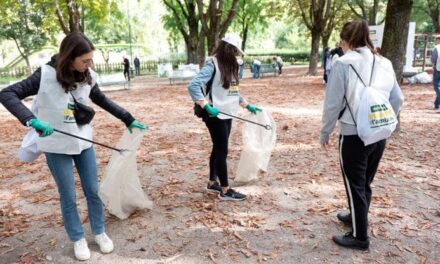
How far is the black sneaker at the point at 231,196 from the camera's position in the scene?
13.2ft

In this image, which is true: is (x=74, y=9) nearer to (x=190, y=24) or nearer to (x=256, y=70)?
(x=190, y=24)

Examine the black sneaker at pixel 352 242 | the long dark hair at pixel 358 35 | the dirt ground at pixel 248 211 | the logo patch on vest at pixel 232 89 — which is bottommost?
the dirt ground at pixel 248 211

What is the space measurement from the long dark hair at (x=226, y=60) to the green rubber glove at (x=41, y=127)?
1698mm

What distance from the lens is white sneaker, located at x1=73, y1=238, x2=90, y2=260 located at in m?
2.97

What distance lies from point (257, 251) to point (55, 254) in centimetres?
164

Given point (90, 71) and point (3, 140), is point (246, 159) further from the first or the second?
point (3, 140)

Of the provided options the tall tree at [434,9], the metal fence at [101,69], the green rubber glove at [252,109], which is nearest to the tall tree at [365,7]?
the tall tree at [434,9]

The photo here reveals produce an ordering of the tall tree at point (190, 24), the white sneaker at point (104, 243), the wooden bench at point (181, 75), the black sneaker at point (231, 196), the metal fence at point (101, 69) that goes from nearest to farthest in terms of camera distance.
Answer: the white sneaker at point (104, 243) → the black sneaker at point (231, 196) → the wooden bench at point (181, 75) → the tall tree at point (190, 24) → the metal fence at point (101, 69)

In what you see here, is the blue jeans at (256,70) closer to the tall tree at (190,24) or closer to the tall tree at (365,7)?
the tall tree at (190,24)

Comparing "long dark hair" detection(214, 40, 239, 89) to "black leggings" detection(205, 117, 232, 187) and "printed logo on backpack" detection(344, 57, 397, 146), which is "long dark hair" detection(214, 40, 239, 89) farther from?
"printed logo on backpack" detection(344, 57, 397, 146)

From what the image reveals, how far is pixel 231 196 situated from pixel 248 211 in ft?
0.99

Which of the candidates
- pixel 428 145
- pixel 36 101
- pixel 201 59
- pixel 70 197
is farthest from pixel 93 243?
pixel 201 59

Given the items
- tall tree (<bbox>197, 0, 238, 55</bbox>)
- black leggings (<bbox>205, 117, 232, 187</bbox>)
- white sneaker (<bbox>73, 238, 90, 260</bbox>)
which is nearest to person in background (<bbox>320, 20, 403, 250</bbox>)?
black leggings (<bbox>205, 117, 232, 187</bbox>)

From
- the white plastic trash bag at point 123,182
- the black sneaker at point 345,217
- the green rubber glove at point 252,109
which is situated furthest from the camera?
the green rubber glove at point 252,109
